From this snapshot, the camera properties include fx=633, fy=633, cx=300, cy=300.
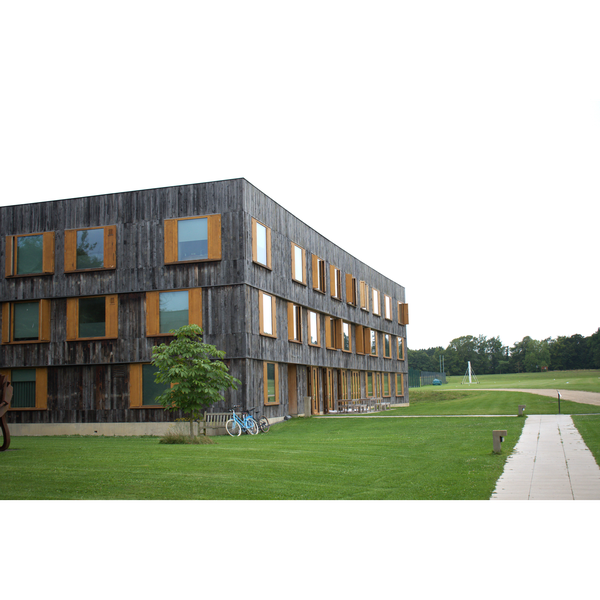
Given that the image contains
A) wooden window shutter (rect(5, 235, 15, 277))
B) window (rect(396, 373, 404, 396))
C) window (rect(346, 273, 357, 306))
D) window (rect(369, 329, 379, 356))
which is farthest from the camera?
window (rect(396, 373, 404, 396))

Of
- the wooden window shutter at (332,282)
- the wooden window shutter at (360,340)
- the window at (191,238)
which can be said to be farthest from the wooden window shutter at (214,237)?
the wooden window shutter at (360,340)

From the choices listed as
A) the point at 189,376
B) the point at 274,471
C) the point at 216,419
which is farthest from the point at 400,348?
the point at 274,471

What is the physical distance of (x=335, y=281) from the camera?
34.2 metres

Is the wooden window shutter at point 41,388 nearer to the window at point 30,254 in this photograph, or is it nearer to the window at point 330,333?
the window at point 30,254

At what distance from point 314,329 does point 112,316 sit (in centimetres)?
1024

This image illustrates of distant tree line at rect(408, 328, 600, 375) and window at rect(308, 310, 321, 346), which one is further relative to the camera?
distant tree line at rect(408, 328, 600, 375)

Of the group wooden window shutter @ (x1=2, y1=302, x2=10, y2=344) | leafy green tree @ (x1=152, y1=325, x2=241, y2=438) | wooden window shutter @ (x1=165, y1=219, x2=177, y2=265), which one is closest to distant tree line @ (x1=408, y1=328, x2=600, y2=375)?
leafy green tree @ (x1=152, y1=325, x2=241, y2=438)

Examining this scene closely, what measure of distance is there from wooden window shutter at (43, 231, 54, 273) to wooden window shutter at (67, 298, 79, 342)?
5.37 ft

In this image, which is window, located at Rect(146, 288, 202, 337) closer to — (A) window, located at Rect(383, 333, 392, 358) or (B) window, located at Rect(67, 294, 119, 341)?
(B) window, located at Rect(67, 294, 119, 341)

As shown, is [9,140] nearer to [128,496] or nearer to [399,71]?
[128,496]

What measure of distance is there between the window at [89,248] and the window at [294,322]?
7.93 metres

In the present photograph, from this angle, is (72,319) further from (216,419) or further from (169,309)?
(216,419)

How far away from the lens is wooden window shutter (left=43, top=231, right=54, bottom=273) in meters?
25.8

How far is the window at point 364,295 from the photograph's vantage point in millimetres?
38953
